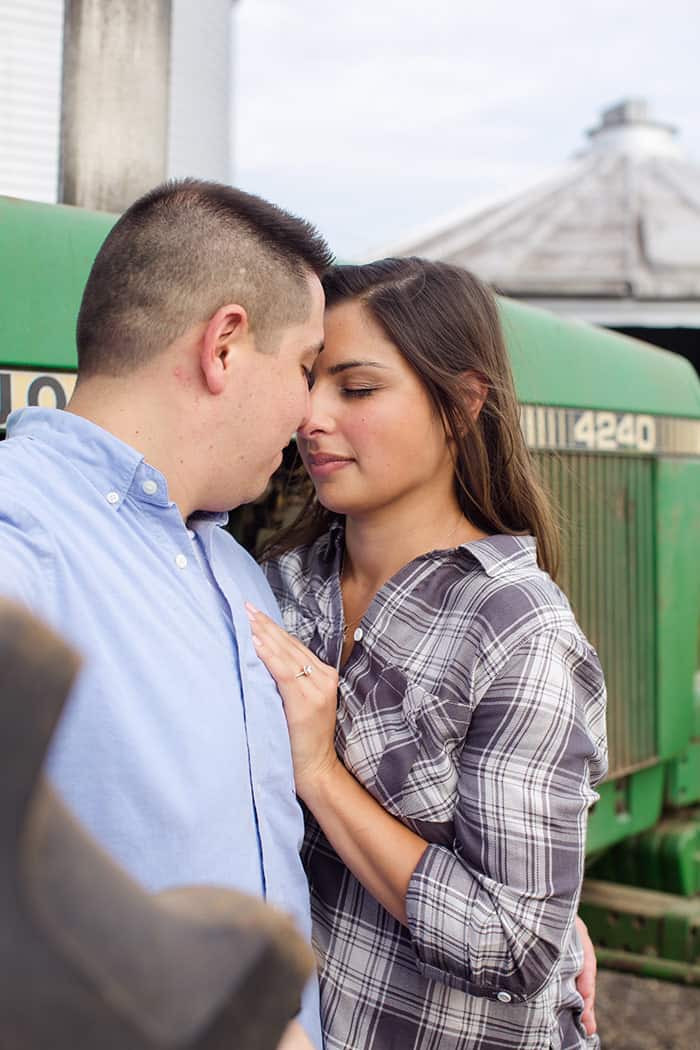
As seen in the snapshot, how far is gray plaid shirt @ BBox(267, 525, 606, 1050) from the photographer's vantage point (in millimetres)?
1210

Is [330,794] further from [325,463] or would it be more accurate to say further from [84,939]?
[84,939]

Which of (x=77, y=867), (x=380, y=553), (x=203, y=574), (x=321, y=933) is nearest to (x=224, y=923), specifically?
(x=77, y=867)

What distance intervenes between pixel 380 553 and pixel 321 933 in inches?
19.5

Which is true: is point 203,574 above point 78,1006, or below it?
below

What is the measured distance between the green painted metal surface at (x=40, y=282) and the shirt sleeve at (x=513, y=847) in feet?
2.40

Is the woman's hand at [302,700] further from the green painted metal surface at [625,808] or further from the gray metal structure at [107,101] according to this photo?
the green painted metal surface at [625,808]

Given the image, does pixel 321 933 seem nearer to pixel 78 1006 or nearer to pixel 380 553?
pixel 380 553

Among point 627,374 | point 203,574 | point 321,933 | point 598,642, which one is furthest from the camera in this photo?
point 627,374

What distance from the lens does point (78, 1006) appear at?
346 millimetres

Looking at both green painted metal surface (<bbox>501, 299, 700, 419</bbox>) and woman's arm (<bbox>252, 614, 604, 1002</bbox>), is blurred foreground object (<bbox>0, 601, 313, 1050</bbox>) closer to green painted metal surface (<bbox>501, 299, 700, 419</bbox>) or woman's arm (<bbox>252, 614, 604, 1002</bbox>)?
woman's arm (<bbox>252, 614, 604, 1002</bbox>)

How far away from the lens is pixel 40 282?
1.48m

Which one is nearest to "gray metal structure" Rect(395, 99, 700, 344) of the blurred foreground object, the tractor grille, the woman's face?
the tractor grille

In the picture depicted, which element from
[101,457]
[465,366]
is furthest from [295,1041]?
[465,366]

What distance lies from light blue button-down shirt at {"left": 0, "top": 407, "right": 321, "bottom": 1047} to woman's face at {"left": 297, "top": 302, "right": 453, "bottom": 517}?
0.33 meters
